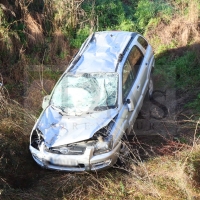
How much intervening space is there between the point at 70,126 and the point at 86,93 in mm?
794

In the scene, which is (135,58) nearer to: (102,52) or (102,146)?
(102,52)

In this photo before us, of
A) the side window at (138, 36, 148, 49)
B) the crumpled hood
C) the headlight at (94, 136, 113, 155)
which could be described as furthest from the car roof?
the headlight at (94, 136, 113, 155)

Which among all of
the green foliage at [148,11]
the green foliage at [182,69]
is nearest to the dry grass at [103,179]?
the green foliage at [182,69]

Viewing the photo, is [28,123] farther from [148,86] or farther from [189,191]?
[189,191]

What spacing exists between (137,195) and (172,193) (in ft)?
1.81

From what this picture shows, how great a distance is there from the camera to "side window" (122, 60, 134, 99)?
6196mm

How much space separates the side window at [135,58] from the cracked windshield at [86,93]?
0.79m

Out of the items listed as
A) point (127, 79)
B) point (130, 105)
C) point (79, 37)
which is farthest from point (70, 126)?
point (79, 37)

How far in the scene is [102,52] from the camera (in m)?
6.72

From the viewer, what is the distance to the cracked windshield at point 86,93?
5875mm

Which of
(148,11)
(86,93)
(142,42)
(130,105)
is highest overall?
(148,11)

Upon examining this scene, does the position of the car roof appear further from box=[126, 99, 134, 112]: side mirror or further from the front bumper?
the front bumper

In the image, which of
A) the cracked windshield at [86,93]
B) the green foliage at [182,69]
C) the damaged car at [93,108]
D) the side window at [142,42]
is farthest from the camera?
the green foliage at [182,69]

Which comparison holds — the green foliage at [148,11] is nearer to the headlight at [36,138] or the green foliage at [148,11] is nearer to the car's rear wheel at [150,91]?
the car's rear wheel at [150,91]
